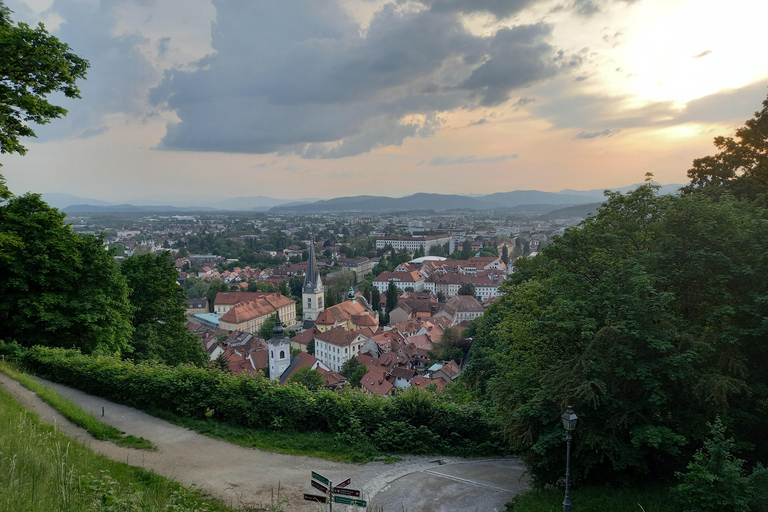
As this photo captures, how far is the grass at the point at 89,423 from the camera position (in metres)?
8.74

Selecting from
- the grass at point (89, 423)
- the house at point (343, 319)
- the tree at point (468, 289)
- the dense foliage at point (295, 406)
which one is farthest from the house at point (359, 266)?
the grass at point (89, 423)

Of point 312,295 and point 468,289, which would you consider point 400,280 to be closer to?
point 468,289

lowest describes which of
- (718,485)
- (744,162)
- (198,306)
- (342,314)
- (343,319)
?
(198,306)

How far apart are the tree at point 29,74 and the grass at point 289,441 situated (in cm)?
672

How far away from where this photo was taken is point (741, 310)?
8.57 m

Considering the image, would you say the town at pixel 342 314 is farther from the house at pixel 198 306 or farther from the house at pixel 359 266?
the house at pixel 359 266

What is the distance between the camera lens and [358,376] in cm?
3650

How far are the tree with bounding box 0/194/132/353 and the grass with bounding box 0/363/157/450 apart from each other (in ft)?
16.0

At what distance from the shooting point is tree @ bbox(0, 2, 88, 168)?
884 cm

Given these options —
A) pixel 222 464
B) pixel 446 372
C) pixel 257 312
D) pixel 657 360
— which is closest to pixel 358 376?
pixel 446 372

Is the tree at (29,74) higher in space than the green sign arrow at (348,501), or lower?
higher

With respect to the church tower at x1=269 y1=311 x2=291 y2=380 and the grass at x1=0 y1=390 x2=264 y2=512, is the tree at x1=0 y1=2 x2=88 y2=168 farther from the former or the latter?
the church tower at x1=269 y1=311 x2=291 y2=380

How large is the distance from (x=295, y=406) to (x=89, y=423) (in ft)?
13.0

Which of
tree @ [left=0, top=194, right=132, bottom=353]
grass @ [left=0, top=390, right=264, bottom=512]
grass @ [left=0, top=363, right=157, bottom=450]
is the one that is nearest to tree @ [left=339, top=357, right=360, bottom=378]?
tree @ [left=0, top=194, right=132, bottom=353]
